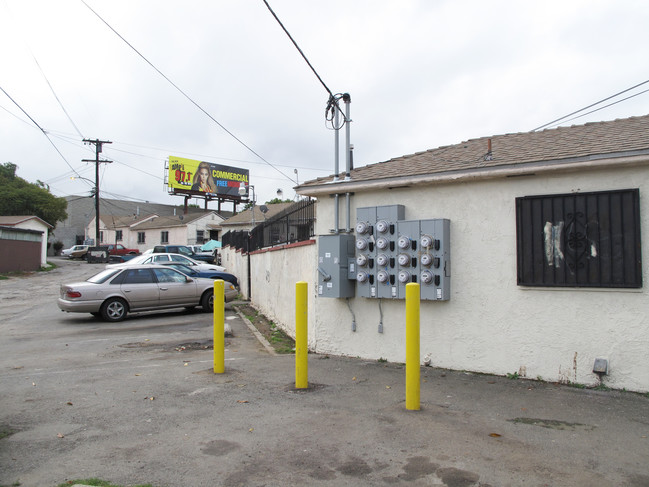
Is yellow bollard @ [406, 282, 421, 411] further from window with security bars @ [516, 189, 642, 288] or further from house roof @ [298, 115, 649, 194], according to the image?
house roof @ [298, 115, 649, 194]

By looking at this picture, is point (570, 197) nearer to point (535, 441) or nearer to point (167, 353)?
point (535, 441)

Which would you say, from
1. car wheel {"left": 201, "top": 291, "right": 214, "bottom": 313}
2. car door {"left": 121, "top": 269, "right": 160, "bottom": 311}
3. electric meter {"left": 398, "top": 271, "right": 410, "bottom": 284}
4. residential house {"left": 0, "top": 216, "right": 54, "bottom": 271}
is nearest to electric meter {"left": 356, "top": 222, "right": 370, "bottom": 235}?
electric meter {"left": 398, "top": 271, "right": 410, "bottom": 284}

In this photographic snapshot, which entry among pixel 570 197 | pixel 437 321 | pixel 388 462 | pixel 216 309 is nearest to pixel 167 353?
pixel 216 309

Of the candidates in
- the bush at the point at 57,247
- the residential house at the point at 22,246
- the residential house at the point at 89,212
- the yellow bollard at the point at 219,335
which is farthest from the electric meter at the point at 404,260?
the bush at the point at 57,247

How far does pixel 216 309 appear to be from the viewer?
7.12 meters

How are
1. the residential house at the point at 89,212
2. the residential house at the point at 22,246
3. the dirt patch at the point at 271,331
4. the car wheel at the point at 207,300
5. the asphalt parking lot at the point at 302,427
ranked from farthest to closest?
the residential house at the point at 89,212
the residential house at the point at 22,246
the car wheel at the point at 207,300
the dirt patch at the point at 271,331
the asphalt parking lot at the point at 302,427

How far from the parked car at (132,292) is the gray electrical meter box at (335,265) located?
716cm

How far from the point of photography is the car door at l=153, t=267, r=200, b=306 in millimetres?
13664

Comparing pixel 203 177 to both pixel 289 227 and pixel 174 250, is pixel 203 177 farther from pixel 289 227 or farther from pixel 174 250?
pixel 289 227

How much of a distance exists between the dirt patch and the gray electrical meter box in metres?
1.59

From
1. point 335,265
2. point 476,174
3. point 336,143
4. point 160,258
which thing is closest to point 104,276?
point 336,143

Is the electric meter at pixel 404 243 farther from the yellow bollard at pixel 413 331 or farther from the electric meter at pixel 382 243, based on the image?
the yellow bollard at pixel 413 331

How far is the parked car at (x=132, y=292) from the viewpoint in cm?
1266

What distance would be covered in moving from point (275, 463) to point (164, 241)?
168 ft
